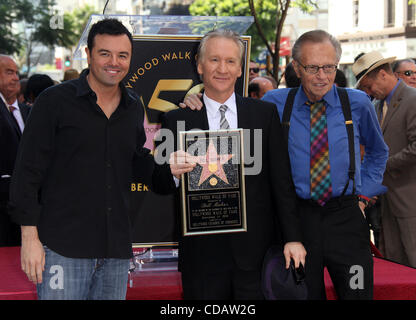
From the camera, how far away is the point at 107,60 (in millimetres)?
2688

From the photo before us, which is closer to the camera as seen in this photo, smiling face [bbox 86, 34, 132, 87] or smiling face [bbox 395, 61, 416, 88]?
smiling face [bbox 86, 34, 132, 87]

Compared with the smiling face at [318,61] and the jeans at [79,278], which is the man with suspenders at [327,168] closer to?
the smiling face at [318,61]

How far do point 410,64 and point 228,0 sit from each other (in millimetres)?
21674

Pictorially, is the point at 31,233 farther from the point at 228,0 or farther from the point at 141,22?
the point at 228,0

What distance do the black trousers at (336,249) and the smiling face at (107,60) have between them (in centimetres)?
124

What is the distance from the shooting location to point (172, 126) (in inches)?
112

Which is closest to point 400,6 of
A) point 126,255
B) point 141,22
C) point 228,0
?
point 228,0

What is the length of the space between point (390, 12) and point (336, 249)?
82.4 feet

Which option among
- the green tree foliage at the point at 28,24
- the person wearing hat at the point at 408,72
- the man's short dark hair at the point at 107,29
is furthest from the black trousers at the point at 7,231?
the green tree foliage at the point at 28,24

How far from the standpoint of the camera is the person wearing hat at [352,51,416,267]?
200 inches

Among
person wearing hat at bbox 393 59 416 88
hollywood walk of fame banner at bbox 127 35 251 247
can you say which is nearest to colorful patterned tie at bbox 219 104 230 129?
Result: hollywood walk of fame banner at bbox 127 35 251 247

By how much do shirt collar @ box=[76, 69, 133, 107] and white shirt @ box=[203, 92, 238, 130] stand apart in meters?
0.40

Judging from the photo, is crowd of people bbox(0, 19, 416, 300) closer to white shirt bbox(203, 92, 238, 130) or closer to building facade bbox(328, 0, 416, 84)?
white shirt bbox(203, 92, 238, 130)

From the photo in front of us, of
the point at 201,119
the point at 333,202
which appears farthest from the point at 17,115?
the point at 333,202
